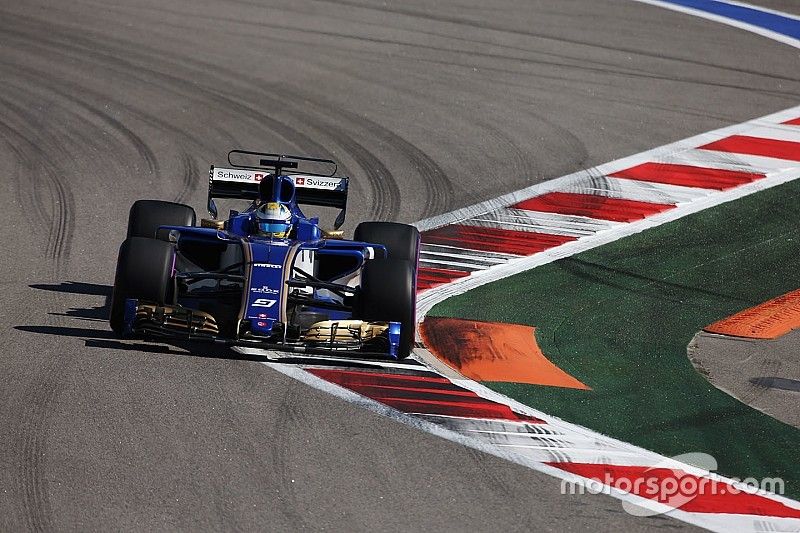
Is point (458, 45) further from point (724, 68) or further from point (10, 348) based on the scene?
point (10, 348)

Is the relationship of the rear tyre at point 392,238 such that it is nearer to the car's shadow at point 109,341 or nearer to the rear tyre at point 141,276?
the car's shadow at point 109,341

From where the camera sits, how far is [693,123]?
1877cm

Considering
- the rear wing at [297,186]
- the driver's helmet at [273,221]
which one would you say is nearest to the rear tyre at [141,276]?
the driver's helmet at [273,221]

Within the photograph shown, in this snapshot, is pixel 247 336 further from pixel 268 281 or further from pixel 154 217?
pixel 154 217

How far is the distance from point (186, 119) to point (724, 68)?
8.89 metres

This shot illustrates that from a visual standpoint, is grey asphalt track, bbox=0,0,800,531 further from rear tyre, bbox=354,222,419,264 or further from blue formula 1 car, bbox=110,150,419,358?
rear tyre, bbox=354,222,419,264

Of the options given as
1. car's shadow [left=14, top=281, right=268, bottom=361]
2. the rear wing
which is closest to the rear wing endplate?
the rear wing

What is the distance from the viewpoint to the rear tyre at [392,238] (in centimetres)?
1180

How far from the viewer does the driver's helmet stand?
1160 centimetres

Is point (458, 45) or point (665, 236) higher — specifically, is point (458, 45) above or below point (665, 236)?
above

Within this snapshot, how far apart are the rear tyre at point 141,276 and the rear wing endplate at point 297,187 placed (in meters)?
2.20

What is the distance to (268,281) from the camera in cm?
1053

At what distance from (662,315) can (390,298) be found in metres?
3.44

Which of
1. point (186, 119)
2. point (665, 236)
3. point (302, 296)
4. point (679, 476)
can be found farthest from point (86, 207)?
point (679, 476)
